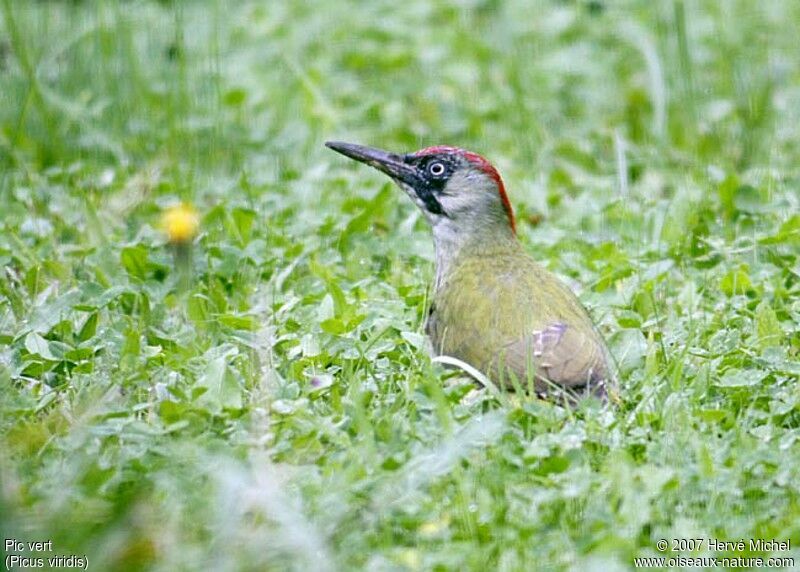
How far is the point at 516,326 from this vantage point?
4555mm

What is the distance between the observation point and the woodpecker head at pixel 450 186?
212 inches

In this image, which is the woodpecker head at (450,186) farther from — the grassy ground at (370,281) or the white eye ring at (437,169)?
the grassy ground at (370,281)

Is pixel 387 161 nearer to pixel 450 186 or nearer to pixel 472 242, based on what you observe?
pixel 450 186

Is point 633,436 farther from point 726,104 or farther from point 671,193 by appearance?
point 726,104

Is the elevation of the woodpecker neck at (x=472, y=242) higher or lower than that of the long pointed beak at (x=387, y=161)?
lower

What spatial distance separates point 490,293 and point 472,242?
1.79 ft

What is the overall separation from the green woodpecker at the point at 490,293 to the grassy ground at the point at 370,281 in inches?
5.6

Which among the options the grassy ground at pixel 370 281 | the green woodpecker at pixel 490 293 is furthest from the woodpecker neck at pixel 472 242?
the grassy ground at pixel 370 281

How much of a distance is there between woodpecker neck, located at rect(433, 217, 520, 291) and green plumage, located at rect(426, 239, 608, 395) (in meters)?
0.07

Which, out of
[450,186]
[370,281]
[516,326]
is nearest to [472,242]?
Answer: [450,186]

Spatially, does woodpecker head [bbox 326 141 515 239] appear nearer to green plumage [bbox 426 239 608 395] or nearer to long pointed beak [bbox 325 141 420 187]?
long pointed beak [bbox 325 141 420 187]

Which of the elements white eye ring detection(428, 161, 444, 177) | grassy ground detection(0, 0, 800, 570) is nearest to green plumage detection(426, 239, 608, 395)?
grassy ground detection(0, 0, 800, 570)

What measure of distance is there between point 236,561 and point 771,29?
219 inches

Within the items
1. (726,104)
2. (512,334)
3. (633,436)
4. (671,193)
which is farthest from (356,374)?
(726,104)
